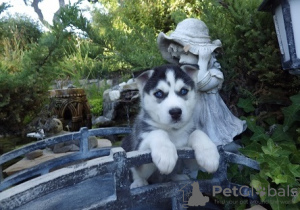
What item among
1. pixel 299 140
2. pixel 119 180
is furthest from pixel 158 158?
pixel 299 140

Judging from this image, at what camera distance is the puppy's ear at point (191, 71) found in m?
1.72

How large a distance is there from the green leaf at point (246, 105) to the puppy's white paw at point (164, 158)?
135cm

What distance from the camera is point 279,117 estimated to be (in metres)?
2.30

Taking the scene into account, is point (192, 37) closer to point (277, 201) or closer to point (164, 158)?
point (164, 158)

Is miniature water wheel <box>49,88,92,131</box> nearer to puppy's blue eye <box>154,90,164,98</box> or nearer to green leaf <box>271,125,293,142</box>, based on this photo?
puppy's blue eye <box>154,90,164,98</box>

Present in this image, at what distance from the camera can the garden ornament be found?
1892 millimetres

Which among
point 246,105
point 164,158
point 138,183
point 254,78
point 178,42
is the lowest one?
point 138,183

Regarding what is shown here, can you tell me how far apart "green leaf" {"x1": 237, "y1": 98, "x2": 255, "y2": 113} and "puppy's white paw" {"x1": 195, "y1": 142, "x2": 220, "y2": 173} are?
116cm

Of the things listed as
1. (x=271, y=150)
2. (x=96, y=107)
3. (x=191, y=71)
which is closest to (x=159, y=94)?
(x=191, y=71)

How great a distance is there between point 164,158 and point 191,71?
806 mm

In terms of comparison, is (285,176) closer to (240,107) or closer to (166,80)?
(166,80)

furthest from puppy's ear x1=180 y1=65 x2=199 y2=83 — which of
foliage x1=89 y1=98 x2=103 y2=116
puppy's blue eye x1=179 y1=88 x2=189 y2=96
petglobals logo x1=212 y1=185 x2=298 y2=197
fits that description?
foliage x1=89 y1=98 x2=103 y2=116

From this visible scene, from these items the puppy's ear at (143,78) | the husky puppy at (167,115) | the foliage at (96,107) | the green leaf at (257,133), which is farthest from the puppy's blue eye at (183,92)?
the foliage at (96,107)

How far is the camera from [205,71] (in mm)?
1897
